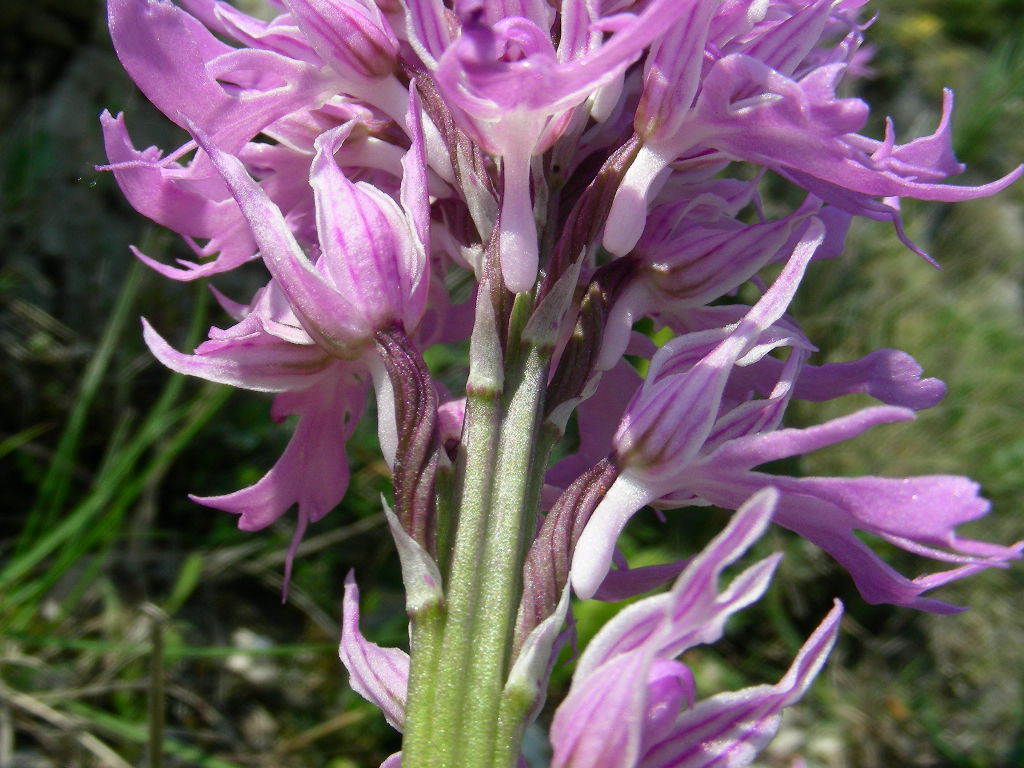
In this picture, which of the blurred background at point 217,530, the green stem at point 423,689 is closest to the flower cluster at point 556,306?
the green stem at point 423,689

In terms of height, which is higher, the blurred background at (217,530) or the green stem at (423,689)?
the blurred background at (217,530)

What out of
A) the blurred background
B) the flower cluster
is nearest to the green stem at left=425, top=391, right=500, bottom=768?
the flower cluster

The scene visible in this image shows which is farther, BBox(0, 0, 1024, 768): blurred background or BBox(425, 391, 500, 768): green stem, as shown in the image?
BBox(0, 0, 1024, 768): blurred background

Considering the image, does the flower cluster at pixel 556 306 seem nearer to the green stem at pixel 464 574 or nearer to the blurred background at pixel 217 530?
the green stem at pixel 464 574

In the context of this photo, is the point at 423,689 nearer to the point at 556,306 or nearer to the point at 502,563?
the point at 502,563

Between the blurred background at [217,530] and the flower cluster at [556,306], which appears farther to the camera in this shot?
the blurred background at [217,530]

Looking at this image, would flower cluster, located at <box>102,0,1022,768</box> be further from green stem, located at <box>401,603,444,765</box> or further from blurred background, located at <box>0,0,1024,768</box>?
blurred background, located at <box>0,0,1024,768</box>
